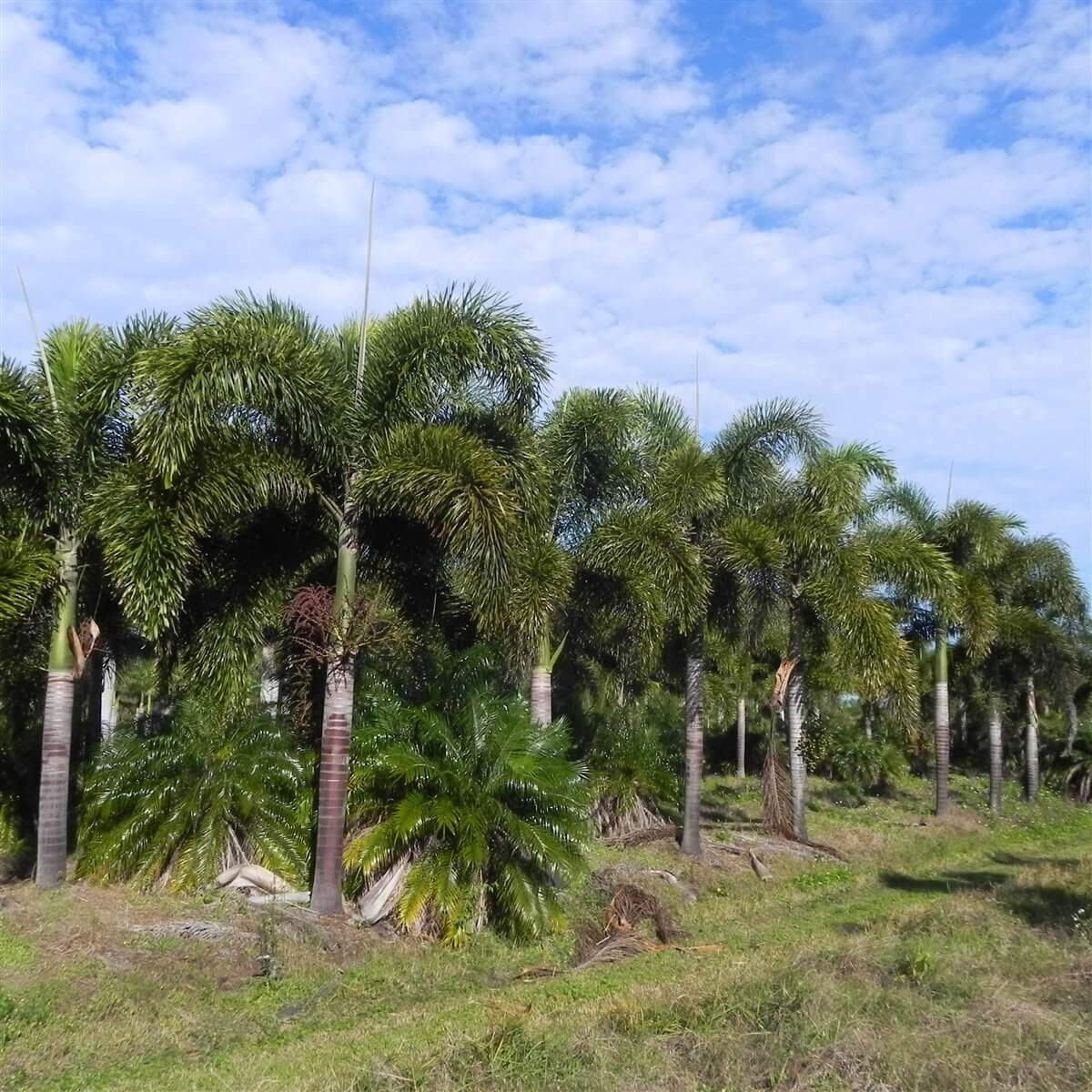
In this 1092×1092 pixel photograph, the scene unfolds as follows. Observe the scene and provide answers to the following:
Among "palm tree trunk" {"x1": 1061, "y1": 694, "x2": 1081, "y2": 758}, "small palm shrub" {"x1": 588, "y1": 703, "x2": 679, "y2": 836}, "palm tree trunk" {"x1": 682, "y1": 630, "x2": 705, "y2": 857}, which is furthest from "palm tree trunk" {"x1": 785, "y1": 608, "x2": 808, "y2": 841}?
"palm tree trunk" {"x1": 1061, "y1": 694, "x2": 1081, "y2": 758}

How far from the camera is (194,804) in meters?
13.8

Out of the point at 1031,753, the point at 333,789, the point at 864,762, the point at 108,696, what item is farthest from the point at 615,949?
the point at 1031,753

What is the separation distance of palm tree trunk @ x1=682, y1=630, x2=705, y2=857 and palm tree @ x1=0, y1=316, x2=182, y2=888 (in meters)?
9.99

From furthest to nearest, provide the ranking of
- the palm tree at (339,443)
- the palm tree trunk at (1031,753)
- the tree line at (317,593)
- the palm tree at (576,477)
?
the palm tree trunk at (1031,753) < the palm tree at (576,477) < the tree line at (317,593) < the palm tree at (339,443)

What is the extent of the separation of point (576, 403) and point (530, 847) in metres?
7.26

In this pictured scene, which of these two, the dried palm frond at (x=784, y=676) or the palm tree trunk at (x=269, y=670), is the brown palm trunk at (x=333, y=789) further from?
the dried palm frond at (x=784, y=676)

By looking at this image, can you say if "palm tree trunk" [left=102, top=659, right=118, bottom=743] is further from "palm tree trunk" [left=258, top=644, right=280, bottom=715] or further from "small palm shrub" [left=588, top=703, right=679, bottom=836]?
"small palm shrub" [left=588, top=703, right=679, bottom=836]

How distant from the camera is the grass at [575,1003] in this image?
7266mm

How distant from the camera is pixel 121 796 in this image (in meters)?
13.9

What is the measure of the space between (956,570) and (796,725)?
676 centimetres

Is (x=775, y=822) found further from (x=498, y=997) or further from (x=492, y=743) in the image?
(x=498, y=997)

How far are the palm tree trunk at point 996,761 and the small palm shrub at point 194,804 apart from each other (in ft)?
68.1

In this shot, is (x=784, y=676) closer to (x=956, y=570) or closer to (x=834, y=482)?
(x=834, y=482)

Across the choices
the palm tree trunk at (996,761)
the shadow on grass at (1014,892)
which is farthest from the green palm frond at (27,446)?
the palm tree trunk at (996,761)
